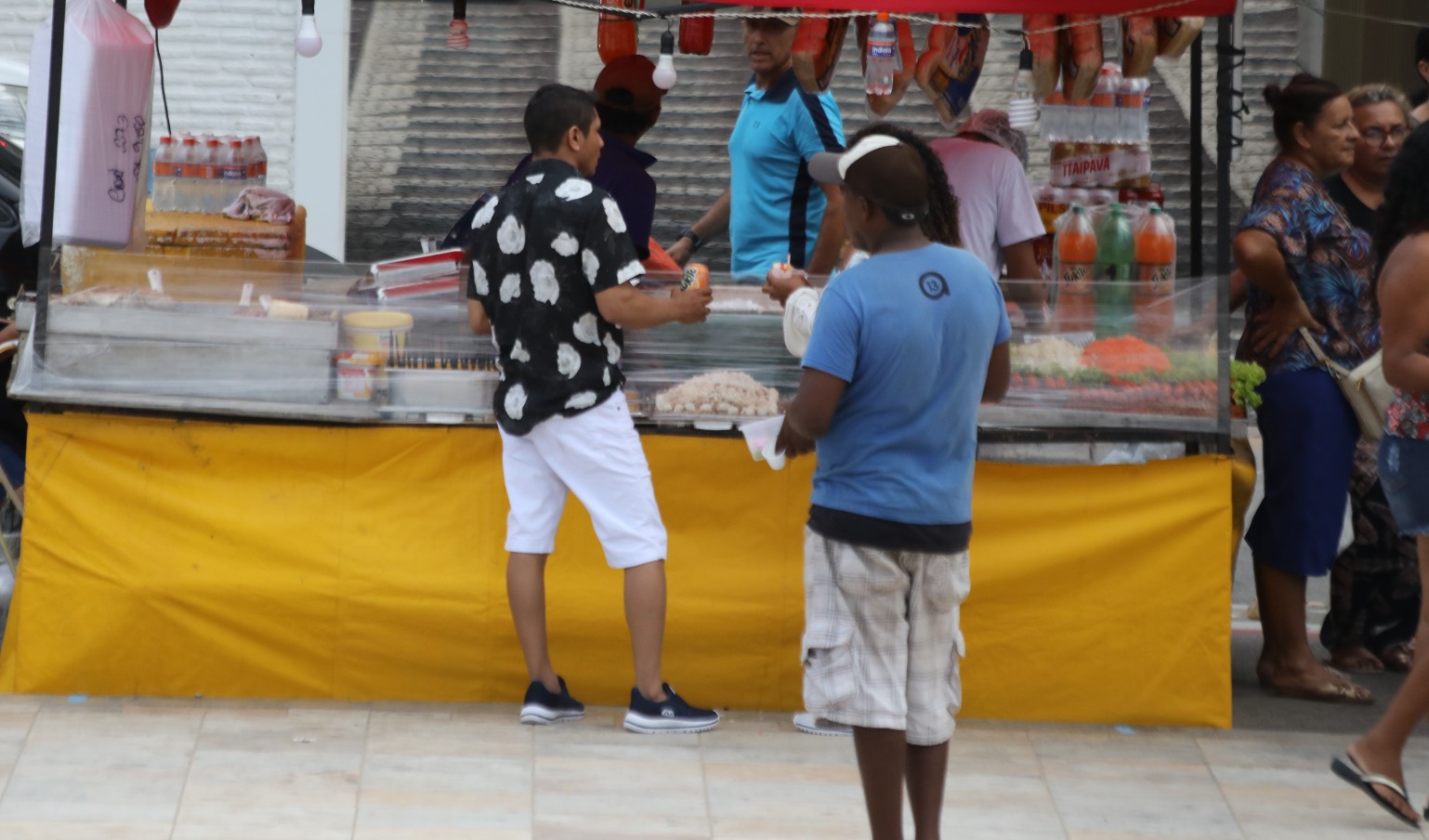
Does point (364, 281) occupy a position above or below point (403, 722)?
above

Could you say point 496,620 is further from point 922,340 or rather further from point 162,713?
point 922,340

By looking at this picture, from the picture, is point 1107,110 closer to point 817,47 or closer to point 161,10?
point 817,47

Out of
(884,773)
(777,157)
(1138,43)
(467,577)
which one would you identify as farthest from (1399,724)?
(777,157)

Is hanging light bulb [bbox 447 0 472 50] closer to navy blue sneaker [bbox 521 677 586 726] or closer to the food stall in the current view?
the food stall

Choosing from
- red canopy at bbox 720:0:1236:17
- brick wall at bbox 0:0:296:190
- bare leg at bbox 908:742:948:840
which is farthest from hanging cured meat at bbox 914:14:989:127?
brick wall at bbox 0:0:296:190

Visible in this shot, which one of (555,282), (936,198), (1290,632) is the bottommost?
(1290,632)

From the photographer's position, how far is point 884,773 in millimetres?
3611

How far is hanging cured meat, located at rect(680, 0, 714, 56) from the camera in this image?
653 cm

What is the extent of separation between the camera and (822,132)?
232 inches

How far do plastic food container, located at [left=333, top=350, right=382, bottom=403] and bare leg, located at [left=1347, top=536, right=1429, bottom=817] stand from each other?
9.17 feet

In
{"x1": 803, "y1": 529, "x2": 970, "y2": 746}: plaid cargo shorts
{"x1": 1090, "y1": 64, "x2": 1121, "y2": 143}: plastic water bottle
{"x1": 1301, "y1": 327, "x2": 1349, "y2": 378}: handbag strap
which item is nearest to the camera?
{"x1": 803, "y1": 529, "x2": 970, "y2": 746}: plaid cargo shorts

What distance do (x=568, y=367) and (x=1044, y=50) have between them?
1940mm

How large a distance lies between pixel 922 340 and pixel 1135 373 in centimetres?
184

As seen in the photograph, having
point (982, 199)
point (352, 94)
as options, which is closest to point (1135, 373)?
point (982, 199)
